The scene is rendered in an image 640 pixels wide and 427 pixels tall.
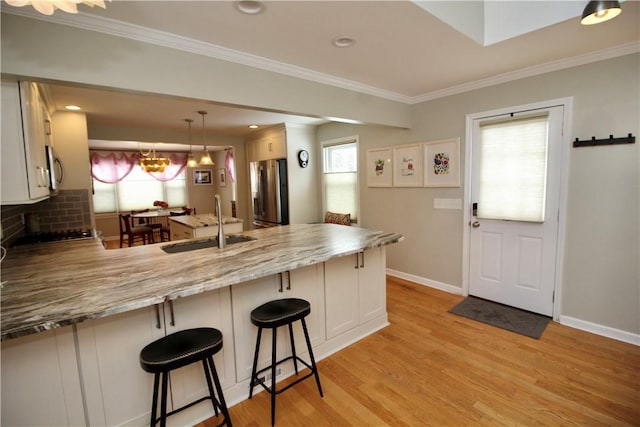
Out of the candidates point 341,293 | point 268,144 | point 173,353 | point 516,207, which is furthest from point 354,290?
point 268,144

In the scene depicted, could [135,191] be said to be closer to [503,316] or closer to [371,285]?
[371,285]

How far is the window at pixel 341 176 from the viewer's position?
4969mm

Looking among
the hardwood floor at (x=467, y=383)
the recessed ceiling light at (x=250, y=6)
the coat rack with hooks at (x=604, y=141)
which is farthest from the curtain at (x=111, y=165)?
the coat rack with hooks at (x=604, y=141)

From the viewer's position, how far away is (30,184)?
Answer: 1.87 m

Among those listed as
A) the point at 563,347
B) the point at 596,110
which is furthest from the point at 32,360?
the point at 596,110

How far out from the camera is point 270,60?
2.50 metres

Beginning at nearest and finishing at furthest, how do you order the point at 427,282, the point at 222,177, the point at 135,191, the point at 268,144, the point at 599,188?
the point at 599,188 < the point at 427,282 < the point at 268,144 < the point at 135,191 < the point at 222,177

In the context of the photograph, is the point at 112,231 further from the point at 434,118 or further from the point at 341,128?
the point at 434,118

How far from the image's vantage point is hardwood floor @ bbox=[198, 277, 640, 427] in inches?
74.8

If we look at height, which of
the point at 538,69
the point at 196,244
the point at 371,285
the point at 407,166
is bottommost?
the point at 371,285

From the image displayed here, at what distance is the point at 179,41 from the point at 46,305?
1.77 m

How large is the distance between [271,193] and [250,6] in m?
3.77

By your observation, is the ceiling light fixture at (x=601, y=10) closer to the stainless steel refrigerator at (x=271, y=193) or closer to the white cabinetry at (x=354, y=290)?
the white cabinetry at (x=354, y=290)

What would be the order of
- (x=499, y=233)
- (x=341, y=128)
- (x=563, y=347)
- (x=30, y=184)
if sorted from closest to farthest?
1. (x=30, y=184)
2. (x=563, y=347)
3. (x=499, y=233)
4. (x=341, y=128)
